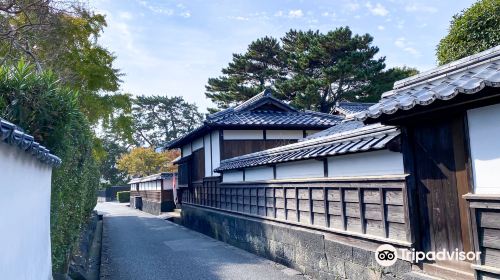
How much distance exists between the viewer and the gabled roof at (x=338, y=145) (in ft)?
18.3

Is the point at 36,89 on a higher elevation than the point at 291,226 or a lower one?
higher

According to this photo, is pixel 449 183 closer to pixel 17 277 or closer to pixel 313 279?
pixel 313 279

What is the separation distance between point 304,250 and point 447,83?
4.86m

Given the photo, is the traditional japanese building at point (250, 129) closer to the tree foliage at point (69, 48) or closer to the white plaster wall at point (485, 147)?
the tree foliage at point (69, 48)

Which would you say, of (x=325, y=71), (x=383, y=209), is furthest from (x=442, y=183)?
(x=325, y=71)

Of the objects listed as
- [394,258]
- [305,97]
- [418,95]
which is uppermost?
[305,97]

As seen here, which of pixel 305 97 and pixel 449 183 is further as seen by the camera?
pixel 305 97

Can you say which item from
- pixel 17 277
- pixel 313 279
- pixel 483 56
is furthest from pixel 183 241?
pixel 483 56

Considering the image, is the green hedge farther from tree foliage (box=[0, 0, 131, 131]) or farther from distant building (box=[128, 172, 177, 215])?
tree foliage (box=[0, 0, 131, 131])

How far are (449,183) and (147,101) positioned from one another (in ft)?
185

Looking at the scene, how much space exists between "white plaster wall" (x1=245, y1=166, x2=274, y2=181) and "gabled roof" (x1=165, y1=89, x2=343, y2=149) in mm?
3634

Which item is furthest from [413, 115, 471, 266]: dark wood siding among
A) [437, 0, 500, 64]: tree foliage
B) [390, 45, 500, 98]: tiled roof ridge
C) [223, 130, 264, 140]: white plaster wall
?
[437, 0, 500, 64]: tree foliage

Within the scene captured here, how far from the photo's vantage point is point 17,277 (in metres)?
3.49

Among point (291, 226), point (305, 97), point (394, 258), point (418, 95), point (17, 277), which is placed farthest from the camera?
point (305, 97)
